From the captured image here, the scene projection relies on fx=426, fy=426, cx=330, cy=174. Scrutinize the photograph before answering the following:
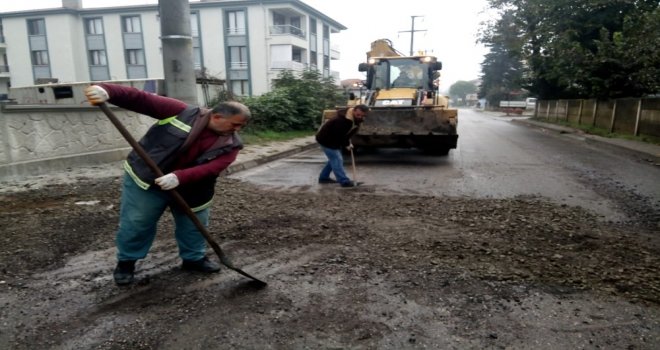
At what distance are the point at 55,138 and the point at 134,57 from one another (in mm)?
30064

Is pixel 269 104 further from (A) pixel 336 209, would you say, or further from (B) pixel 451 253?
(B) pixel 451 253

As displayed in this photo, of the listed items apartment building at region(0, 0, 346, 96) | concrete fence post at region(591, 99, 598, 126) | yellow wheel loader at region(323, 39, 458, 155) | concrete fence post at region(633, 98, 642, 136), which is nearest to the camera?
yellow wheel loader at region(323, 39, 458, 155)

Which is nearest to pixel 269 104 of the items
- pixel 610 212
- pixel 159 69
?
pixel 610 212

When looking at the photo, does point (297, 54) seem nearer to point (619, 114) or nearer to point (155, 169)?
point (619, 114)

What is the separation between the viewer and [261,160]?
9.39 metres

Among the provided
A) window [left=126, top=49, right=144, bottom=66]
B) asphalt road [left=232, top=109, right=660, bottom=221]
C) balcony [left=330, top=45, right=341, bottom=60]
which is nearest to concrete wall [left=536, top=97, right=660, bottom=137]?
asphalt road [left=232, top=109, right=660, bottom=221]

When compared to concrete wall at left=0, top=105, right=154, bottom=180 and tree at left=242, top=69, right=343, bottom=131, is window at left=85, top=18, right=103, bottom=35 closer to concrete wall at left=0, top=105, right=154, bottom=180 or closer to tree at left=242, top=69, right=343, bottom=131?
tree at left=242, top=69, right=343, bottom=131

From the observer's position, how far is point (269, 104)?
14.2 metres

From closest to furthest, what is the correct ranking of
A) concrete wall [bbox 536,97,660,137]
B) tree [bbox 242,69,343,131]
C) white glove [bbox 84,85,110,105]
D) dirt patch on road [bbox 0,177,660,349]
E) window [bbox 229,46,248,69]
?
dirt patch on road [bbox 0,177,660,349], white glove [bbox 84,85,110,105], concrete wall [bbox 536,97,660,137], tree [bbox 242,69,343,131], window [bbox 229,46,248,69]

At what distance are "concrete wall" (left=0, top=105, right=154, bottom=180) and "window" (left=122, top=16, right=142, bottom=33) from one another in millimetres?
28935

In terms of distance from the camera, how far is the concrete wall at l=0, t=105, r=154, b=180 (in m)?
6.46

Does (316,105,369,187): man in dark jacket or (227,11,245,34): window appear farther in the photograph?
(227,11,245,34): window

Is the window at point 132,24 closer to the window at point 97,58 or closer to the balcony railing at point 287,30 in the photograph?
the window at point 97,58

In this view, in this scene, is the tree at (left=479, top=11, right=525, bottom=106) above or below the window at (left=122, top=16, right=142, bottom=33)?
below
